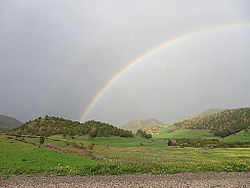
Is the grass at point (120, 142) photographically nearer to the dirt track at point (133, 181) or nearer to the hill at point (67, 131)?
the hill at point (67, 131)

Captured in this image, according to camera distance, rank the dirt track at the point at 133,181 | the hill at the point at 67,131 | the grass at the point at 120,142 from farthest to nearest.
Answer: the hill at the point at 67,131, the grass at the point at 120,142, the dirt track at the point at 133,181

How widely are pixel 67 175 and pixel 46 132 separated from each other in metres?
162

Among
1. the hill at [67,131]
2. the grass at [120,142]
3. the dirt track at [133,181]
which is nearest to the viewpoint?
the dirt track at [133,181]

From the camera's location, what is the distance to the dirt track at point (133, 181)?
19.8 metres

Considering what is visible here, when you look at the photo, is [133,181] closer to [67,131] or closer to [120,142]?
[120,142]

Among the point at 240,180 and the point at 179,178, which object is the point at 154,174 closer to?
the point at 179,178

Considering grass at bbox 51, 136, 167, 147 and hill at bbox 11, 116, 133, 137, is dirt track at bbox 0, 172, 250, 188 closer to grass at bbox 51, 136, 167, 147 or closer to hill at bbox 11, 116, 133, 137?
grass at bbox 51, 136, 167, 147

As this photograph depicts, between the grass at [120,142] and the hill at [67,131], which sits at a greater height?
the hill at [67,131]

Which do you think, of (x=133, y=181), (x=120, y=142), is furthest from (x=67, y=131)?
(x=133, y=181)

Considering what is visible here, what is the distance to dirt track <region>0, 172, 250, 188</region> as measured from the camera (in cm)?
1978

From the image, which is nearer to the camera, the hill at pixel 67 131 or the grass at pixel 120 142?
the grass at pixel 120 142

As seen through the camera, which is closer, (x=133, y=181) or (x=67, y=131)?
(x=133, y=181)

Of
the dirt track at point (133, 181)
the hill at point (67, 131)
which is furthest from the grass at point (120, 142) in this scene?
the dirt track at point (133, 181)

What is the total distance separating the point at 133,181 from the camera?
839 inches
